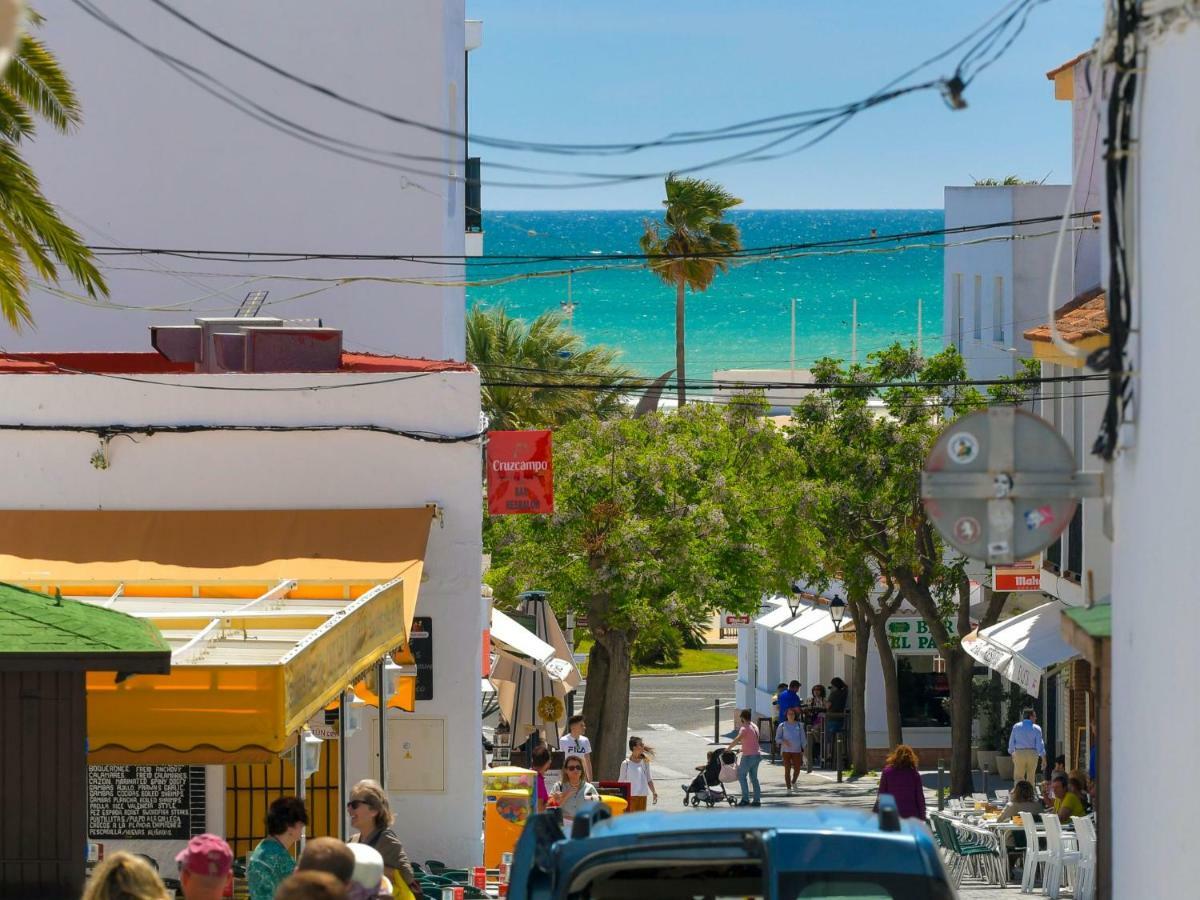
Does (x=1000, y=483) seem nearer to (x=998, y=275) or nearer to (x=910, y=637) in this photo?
(x=998, y=275)

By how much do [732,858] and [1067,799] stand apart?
47.1ft

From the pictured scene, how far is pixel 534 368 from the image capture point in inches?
1763

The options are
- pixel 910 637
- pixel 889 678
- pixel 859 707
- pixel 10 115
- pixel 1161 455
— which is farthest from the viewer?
pixel 910 637

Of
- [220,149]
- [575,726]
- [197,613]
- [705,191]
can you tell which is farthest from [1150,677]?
[705,191]

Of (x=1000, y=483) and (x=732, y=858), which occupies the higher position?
(x=1000, y=483)

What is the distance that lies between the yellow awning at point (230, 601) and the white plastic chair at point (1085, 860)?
7283 millimetres

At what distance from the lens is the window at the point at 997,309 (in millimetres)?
39875

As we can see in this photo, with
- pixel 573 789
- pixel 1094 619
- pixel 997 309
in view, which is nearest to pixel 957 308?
pixel 997 309

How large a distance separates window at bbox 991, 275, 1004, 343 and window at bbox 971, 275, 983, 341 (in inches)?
37.5

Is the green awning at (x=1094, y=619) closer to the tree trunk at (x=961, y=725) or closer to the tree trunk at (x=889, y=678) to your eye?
the tree trunk at (x=961, y=725)

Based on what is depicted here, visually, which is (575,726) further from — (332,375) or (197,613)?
(197,613)

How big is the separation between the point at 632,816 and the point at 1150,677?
7.55ft

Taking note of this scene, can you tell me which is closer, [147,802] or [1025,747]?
[147,802]

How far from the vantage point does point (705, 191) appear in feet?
164
